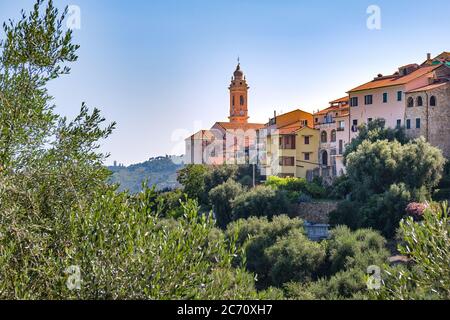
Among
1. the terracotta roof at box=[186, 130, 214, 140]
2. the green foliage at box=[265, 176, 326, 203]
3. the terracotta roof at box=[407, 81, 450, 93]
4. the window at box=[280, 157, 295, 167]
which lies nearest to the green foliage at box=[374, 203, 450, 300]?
the green foliage at box=[265, 176, 326, 203]

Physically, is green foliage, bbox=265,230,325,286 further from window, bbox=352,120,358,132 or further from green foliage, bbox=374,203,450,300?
green foliage, bbox=374,203,450,300

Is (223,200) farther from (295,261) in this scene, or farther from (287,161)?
(295,261)

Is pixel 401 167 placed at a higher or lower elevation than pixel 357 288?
higher

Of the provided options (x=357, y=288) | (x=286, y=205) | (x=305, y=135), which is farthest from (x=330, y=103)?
(x=357, y=288)

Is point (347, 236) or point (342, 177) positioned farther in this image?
point (342, 177)

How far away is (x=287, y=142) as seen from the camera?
210 feet

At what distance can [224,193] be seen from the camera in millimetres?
52844

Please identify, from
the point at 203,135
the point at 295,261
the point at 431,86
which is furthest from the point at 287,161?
the point at 295,261

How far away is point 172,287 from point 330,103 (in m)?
55.0

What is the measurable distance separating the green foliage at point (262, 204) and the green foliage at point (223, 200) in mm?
3366

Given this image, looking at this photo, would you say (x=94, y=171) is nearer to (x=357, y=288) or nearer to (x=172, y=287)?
(x=172, y=287)

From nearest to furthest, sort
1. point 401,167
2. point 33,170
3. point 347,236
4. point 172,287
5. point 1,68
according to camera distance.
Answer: point 172,287, point 33,170, point 1,68, point 347,236, point 401,167

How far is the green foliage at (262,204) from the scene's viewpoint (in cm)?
4675

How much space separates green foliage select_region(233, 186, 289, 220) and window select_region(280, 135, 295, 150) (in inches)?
608
